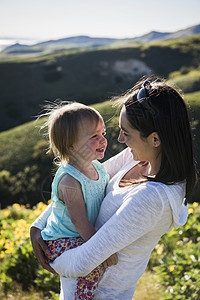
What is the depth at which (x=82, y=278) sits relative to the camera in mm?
1604

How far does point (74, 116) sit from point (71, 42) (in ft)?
510

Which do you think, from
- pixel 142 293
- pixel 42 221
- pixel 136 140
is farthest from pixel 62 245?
Answer: pixel 142 293

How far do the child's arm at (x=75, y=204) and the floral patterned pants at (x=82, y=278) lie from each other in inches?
3.8

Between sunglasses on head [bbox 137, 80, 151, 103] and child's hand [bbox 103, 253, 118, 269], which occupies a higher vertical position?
sunglasses on head [bbox 137, 80, 151, 103]

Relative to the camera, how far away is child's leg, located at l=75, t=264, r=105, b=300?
62.4 inches

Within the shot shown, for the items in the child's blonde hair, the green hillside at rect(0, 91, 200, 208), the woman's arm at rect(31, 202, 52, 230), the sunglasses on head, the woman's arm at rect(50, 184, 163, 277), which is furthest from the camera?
the green hillside at rect(0, 91, 200, 208)

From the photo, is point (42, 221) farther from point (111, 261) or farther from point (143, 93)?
point (143, 93)

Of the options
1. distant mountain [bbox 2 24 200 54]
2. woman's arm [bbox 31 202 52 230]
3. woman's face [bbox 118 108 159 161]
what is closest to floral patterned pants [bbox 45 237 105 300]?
woman's arm [bbox 31 202 52 230]

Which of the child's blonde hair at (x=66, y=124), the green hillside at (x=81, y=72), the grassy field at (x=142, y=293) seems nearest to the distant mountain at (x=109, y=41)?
the green hillside at (x=81, y=72)

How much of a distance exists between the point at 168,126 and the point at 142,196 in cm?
35

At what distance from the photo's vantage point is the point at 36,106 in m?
30.8

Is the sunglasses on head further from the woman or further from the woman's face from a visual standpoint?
the woman's face

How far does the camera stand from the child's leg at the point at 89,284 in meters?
1.58

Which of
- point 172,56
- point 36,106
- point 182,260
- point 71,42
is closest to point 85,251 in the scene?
point 182,260
